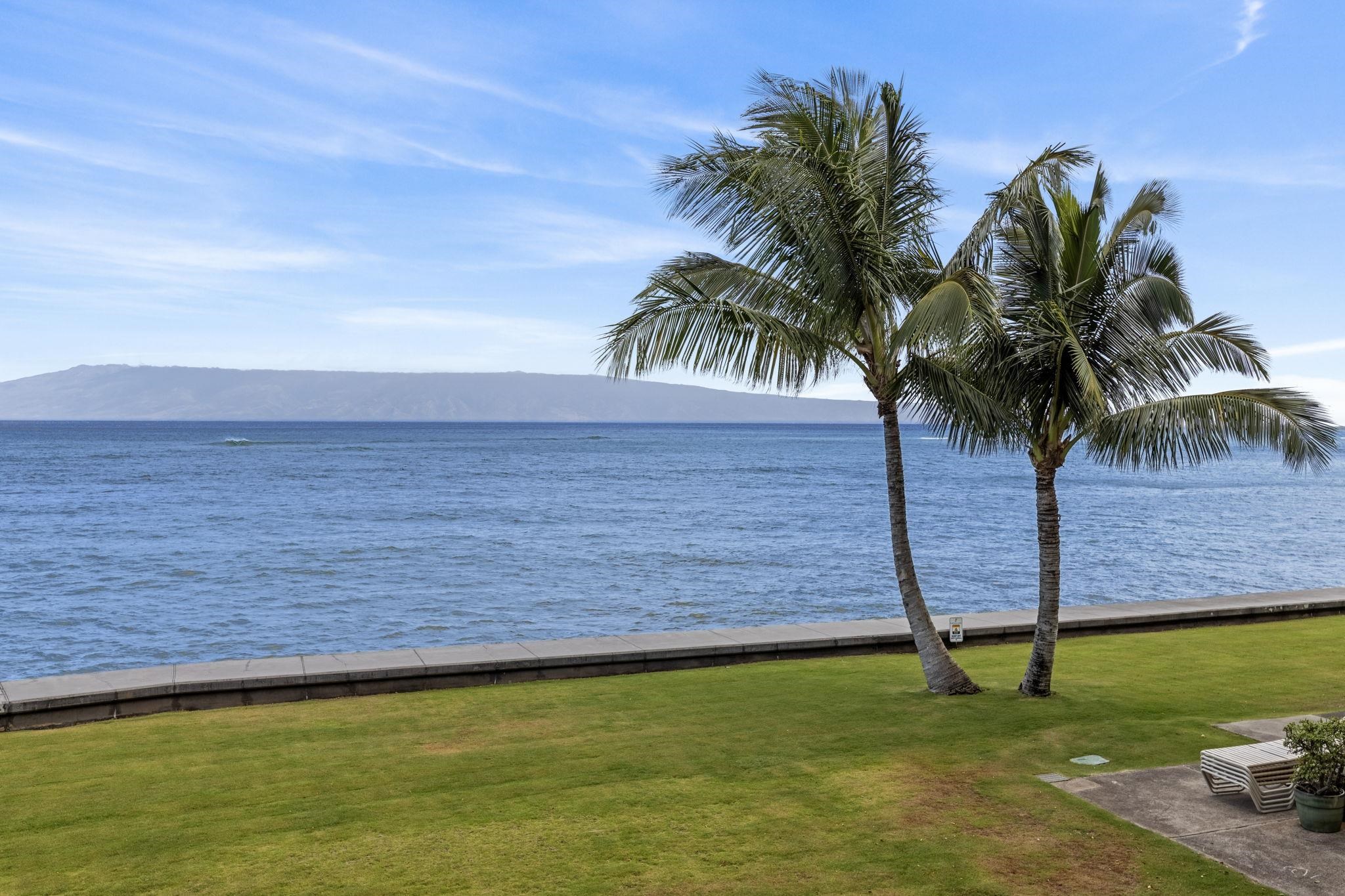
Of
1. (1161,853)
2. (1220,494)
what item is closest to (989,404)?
(1161,853)

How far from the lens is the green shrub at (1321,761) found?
261 inches

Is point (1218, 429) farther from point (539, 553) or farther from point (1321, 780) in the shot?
point (539, 553)

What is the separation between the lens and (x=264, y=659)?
39.4 feet

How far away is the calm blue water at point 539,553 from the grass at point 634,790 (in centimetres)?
1200

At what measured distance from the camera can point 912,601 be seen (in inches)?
450

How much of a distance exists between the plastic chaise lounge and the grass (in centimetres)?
95

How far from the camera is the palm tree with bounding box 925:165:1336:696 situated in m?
9.80

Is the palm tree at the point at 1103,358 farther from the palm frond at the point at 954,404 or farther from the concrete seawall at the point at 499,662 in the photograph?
the concrete seawall at the point at 499,662

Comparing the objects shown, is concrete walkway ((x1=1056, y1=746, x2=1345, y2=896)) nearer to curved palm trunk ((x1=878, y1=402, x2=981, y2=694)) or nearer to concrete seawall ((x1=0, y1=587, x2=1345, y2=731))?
curved palm trunk ((x1=878, y1=402, x2=981, y2=694))

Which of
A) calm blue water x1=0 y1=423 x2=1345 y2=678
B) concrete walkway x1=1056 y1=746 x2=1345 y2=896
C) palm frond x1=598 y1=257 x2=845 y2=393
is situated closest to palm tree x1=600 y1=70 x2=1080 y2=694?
palm frond x1=598 y1=257 x2=845 y2=393

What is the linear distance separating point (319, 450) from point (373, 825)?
129m

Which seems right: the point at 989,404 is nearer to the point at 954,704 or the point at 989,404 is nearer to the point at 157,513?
the point at 954,704

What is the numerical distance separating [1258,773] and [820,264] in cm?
586

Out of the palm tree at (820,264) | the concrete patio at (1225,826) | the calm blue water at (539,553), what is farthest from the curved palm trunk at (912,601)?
the calm blue water at (539,553)
